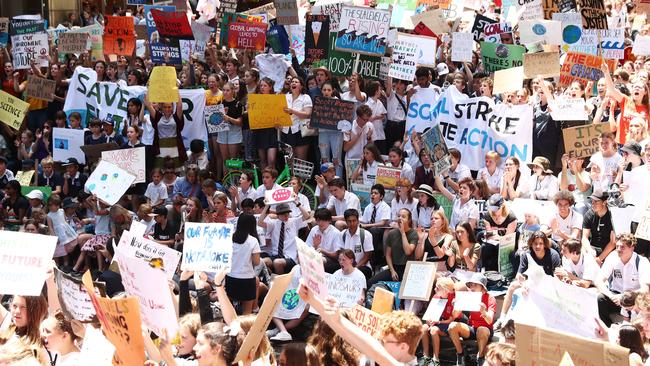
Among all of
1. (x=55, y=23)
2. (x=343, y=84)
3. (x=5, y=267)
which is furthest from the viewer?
(x=55, y=23)

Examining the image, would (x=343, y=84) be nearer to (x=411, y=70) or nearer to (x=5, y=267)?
(x=411, y=70)

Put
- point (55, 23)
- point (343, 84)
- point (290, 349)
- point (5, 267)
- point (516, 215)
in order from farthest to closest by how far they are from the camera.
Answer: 1. point (55, 23)
2. point (343, 84)
3. point (516, 215)
4. point (5, 267)
5. point (290, 349)

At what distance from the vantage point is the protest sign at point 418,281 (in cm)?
1180

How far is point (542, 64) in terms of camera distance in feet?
51.4

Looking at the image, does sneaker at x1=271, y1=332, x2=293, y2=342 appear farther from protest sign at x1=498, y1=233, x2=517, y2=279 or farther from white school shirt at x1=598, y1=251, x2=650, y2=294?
white school shirt at x1=598, y1=251, x2=650, y2=294

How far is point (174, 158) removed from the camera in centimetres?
1641

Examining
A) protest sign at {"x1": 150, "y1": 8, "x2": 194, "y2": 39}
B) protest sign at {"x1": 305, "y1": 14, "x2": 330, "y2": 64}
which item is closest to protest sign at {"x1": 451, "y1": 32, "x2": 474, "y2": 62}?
protest sign at {"x1": 305, "y1": 14, "x2": 330, "y2": 64}

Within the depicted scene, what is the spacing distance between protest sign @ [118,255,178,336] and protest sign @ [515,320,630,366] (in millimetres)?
1976

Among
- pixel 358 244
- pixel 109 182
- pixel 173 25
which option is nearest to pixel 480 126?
pixel 358 244

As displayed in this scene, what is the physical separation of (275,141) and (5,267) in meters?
8.43

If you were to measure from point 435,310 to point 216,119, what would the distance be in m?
5.68

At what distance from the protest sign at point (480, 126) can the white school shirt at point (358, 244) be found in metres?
2.52

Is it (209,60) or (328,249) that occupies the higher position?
(209,60)

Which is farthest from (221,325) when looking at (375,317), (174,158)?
(174,158)
